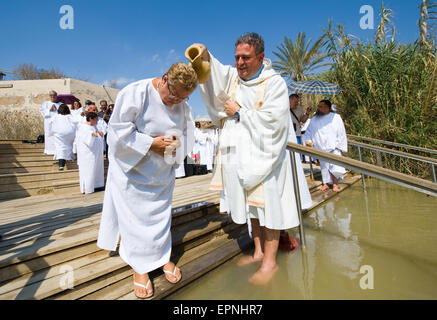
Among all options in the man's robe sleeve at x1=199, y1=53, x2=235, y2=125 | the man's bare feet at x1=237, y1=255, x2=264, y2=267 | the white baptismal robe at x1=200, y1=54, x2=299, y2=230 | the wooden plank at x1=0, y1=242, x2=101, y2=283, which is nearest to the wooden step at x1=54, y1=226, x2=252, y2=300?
the man's bare feet at x1=237, y1=255, x2=264, y2=267

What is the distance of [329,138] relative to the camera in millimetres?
4801

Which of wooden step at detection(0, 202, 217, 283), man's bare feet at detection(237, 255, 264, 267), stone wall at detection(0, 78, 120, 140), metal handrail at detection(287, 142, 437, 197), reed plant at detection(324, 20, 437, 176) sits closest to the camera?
metal handrail at detection(287, 142, 437, 197)

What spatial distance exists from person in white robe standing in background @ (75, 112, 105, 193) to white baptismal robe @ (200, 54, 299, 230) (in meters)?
3.47

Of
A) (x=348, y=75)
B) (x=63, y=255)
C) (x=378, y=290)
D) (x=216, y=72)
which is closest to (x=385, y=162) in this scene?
(x=348, y=75)

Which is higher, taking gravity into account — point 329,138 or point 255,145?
point 329,138

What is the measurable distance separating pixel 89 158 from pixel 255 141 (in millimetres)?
3954

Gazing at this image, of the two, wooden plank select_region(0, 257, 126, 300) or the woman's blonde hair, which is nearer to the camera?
wooden plank select_region(0, 257, 126, 300)

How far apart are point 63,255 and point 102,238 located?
0.94 feet

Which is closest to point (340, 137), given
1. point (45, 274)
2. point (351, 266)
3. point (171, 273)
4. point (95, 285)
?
point (351, 266)

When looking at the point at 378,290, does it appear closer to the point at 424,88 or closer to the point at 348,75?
the point at 424,88

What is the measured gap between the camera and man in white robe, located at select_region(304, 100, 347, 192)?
474cm

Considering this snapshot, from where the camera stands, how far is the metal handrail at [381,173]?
52.7 inches

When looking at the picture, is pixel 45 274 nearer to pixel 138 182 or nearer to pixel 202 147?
pixel 138 182

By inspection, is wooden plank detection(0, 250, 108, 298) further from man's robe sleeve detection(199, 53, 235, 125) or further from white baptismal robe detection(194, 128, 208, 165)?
white baptismal robe detection(194, 128, 208, 165)
